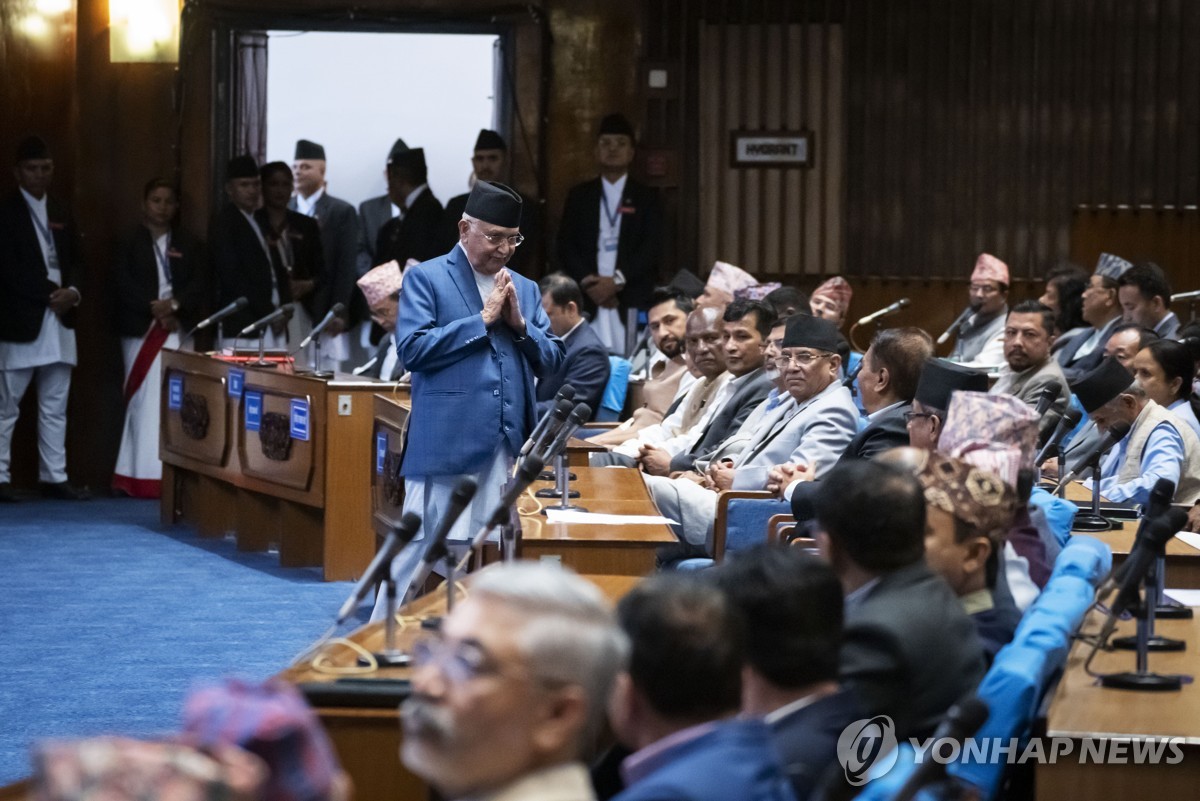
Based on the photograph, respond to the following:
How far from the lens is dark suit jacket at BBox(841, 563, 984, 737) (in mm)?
2551

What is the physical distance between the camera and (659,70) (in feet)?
33.4

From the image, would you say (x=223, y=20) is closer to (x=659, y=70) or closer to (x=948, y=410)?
(x=659, y=70)

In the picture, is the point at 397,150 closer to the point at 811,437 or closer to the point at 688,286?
the point at 688,286

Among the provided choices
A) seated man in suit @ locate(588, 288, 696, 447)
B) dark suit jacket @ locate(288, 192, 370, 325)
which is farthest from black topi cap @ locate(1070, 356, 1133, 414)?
dark suit jacket @ locate(288, 192, 370, 325)

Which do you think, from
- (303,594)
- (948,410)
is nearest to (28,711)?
(303,594)

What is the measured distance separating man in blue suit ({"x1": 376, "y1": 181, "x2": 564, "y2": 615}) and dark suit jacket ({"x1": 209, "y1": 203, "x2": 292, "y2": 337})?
4.57 m

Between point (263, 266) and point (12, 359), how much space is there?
1.39 metres

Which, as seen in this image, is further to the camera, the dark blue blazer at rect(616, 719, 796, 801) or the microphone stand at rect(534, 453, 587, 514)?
the microphone stand at rect(534, 453, 587, 514)

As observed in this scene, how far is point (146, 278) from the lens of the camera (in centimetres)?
971

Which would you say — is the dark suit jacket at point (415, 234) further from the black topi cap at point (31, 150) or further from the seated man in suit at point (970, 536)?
the seated man in suit at point (970, 536)

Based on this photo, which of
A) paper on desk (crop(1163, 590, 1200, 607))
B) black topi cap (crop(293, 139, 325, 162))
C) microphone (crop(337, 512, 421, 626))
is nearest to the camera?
microphone (crop(337, 512, 421, 626))

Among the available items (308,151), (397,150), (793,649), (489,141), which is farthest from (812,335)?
(308,151)

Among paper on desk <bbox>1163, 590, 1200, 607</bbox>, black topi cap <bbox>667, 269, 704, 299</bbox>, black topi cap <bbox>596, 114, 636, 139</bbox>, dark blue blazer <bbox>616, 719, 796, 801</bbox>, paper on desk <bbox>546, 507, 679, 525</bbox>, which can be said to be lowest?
paper on desk <bbox>1163, 590, 1200, 607</bbox>

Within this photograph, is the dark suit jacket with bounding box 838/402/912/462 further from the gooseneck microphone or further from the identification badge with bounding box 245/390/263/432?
the gooseneck microphone
